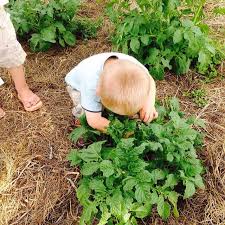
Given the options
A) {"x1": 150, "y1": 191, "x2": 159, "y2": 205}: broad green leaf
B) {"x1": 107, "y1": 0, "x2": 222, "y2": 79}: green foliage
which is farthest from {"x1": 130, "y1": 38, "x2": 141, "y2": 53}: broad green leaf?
{"x1": 150, "y1": 191, "x2": 159, "y2": 205}: broad green leaf

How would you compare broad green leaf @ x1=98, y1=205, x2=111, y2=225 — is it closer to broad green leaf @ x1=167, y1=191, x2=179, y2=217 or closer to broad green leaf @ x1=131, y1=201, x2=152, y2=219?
broad green leaf @ x1=131, y1=201, x2=152, y2=219

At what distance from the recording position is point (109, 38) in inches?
134

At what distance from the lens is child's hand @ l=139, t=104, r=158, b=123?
2.44 m

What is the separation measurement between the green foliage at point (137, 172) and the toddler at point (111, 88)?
0.10 metres

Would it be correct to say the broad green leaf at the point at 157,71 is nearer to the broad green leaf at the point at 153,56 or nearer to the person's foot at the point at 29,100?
the broad green leaf at the point at 153,56

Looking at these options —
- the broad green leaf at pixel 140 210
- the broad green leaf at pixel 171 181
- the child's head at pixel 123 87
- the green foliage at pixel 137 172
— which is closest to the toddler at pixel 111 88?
the child's head at pixel 123 87

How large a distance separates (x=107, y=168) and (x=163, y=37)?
41.6 inches

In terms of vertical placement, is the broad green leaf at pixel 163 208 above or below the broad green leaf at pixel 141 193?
below

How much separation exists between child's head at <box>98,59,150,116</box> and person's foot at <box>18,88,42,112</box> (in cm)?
87

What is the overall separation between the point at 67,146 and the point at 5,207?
498mm

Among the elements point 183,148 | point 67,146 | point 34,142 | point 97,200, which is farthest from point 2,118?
point 183,148

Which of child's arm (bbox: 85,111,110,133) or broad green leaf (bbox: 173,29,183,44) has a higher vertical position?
broad green leaf (bbox: 173,29,183,44)

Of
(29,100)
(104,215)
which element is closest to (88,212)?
(104,215)

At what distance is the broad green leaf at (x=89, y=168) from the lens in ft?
7.41
